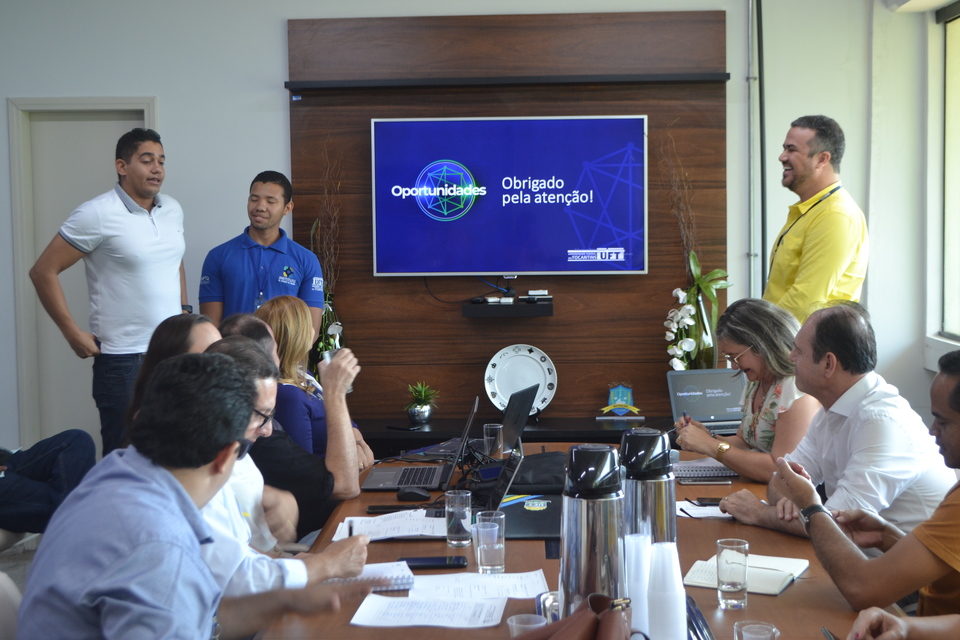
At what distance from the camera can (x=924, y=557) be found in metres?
1.61

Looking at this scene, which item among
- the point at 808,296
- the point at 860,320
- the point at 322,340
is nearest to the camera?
the point at 860,320

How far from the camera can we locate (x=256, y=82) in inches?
183

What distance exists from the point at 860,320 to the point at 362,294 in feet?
9.62

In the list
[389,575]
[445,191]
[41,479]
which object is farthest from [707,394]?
[41,479]

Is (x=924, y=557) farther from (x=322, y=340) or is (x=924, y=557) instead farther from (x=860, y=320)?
(x=322, y=340)

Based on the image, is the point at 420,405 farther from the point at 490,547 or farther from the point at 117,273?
the point at 490,547

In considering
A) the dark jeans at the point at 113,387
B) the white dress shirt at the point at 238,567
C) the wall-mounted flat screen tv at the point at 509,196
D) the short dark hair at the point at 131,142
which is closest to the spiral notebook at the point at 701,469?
the white dress shirt at the point at 238,567

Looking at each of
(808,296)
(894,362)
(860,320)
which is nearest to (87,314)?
(808,296)

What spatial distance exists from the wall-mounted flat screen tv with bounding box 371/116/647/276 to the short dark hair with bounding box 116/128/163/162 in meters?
1.16

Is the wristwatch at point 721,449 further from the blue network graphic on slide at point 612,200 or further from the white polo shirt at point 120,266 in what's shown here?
the white polo shirt at point 120,266

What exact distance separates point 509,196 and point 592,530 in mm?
Result: 3322

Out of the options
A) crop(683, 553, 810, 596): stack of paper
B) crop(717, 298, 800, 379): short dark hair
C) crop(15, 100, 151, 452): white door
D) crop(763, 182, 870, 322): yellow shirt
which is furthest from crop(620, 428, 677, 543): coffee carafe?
crop(15, 100, 151, 452): white door

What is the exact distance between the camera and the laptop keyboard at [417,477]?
8.66 ft

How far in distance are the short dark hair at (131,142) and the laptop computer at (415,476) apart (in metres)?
1.96
